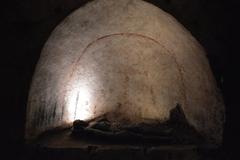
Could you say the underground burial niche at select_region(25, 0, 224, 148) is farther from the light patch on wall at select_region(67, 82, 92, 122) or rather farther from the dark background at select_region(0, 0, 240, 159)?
the dark background at select_region(0, 0, 240, 159)

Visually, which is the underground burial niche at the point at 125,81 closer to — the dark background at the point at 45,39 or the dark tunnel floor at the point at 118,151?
the dark background at the point at 45,39

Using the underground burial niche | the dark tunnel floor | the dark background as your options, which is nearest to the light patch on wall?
the underground burial niche

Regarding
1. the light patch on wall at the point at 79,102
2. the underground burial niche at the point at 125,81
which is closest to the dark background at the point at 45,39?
the underground burial niche at the point at 125,81

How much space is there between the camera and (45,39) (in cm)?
511

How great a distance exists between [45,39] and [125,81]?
212 centimetres

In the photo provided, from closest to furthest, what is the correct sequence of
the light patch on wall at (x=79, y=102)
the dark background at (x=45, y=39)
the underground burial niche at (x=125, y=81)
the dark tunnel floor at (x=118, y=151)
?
the dark tunnel floor at (x=118, y=151), the dark background at (x=45, y=39), the underground burial niche at (x=125, y=81), the light patch on wall at (x=79, y=102)

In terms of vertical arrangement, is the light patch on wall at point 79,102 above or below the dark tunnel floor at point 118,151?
above

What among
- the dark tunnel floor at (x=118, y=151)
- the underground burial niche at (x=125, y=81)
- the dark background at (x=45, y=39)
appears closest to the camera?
the dark tunnel floor at (x=118, y=151)

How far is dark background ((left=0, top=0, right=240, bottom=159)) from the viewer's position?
489 centimetres

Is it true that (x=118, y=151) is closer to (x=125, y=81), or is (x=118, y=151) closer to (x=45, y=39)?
(x=45, y=39)

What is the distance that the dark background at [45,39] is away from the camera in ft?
16.1

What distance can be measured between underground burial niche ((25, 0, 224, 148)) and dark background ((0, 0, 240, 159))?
0.20 m

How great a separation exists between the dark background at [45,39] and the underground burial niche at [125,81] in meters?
0.20

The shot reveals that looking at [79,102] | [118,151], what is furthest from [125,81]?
[118,151]
